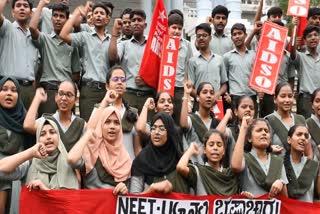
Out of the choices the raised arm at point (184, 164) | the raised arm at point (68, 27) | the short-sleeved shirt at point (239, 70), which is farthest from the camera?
the short-sleeved shirt at point (239, 70)

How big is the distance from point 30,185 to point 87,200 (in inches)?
21.2

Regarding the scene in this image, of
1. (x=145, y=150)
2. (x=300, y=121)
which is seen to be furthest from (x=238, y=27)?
(x=145, y=150)

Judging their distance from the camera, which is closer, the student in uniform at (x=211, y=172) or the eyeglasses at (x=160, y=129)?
the student in uniform at (x=211, y=172)

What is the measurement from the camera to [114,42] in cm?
820

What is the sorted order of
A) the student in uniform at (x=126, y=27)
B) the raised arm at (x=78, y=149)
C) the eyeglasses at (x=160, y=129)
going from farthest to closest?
1. the student in uniform at (x=126, y=27)
2. the eyeglasses at (x=160, y=129)
3. the raised arm at (x=78, y=149)

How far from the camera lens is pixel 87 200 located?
6094mm

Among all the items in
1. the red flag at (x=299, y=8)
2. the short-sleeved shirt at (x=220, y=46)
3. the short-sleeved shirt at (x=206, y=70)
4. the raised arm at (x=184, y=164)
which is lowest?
the raised arm at (x=184, y=164)

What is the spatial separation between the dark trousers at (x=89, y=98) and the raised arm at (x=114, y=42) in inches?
16.3

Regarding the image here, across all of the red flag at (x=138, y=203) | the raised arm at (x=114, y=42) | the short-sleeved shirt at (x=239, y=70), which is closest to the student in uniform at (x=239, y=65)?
the short-sleeved shirt at (x=239, y=70)

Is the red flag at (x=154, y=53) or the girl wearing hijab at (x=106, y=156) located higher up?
the red flag at (x=154, y=53)

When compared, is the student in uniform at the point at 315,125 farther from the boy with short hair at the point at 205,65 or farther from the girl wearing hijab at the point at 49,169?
the girl wearing hijab at the point at 49,169

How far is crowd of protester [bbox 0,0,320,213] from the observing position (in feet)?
20.5

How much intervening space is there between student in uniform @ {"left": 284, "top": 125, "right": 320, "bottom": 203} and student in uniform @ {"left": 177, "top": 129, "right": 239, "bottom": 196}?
24.5 inches

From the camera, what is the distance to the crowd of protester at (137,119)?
6.24 meters
